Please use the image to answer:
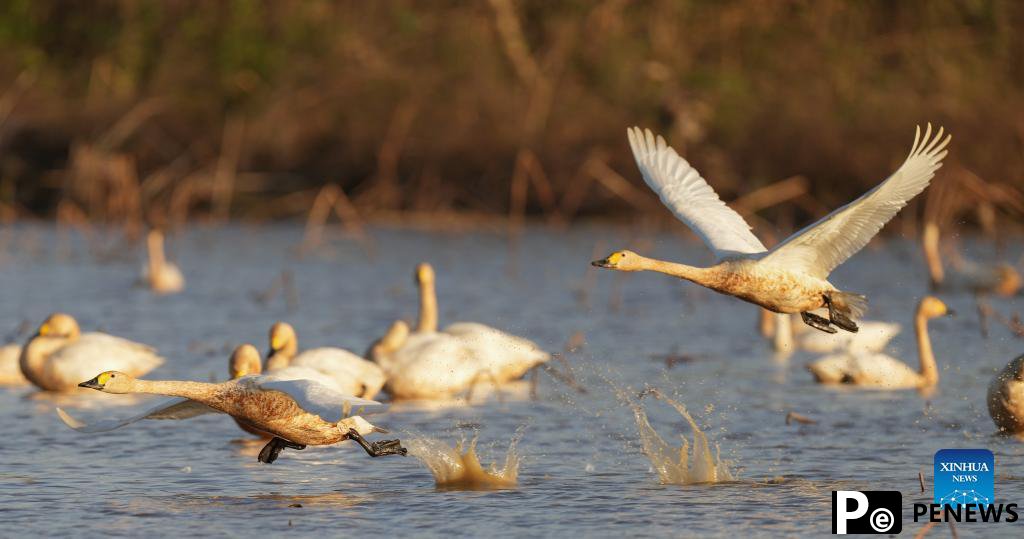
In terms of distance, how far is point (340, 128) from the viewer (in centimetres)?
2694

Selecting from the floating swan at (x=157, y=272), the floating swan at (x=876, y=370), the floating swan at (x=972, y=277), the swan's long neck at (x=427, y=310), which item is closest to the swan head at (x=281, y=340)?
the swan's long neck at (x=427, y=310)

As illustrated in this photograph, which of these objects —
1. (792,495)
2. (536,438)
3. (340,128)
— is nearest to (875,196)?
(792,495)

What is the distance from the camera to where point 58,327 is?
11594 mm

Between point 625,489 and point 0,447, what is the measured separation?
11.5 feet

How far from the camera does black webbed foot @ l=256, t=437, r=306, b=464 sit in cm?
811

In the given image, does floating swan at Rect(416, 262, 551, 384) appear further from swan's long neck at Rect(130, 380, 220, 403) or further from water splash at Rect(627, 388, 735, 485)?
swan's long neck at Rect(130, 380, 220, 403)

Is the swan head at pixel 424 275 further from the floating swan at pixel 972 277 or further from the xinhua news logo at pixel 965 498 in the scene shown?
the floating swan at pixel 972 277

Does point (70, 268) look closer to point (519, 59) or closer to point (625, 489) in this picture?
point (519, 59)

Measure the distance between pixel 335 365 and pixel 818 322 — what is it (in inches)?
127

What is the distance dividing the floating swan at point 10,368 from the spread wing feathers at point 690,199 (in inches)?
189

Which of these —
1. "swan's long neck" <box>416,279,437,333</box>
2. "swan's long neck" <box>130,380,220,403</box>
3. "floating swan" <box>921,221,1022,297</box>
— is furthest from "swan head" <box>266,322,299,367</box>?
"floating swan" <box>921,221,1022,297</box>

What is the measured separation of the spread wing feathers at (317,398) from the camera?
7.35 m

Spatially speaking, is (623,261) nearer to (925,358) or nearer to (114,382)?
(114,382)

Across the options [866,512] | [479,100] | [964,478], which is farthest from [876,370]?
[479,100]
